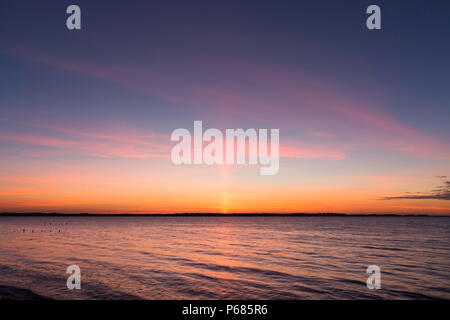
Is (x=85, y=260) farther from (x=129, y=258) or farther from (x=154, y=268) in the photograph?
(x=154, y=268)

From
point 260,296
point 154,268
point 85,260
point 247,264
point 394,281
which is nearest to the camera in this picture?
point 260,296

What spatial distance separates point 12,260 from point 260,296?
30.8 meters

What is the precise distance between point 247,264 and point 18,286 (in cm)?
2087

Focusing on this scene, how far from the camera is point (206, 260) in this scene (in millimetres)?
36844

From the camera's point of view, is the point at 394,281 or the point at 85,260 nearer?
the point at 394,281

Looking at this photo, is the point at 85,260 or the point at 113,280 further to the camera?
the point at 85,260

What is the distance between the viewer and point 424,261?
35406 millimetres

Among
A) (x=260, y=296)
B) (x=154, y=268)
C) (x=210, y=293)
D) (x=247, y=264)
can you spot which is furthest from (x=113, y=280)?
(x=247, y=264)

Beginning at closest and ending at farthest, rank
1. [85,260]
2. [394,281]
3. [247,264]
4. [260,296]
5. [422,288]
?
[260,296] → [422,288] → [394,281] → [247,264] → [85,260]

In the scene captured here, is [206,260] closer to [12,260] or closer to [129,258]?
[129,258]
